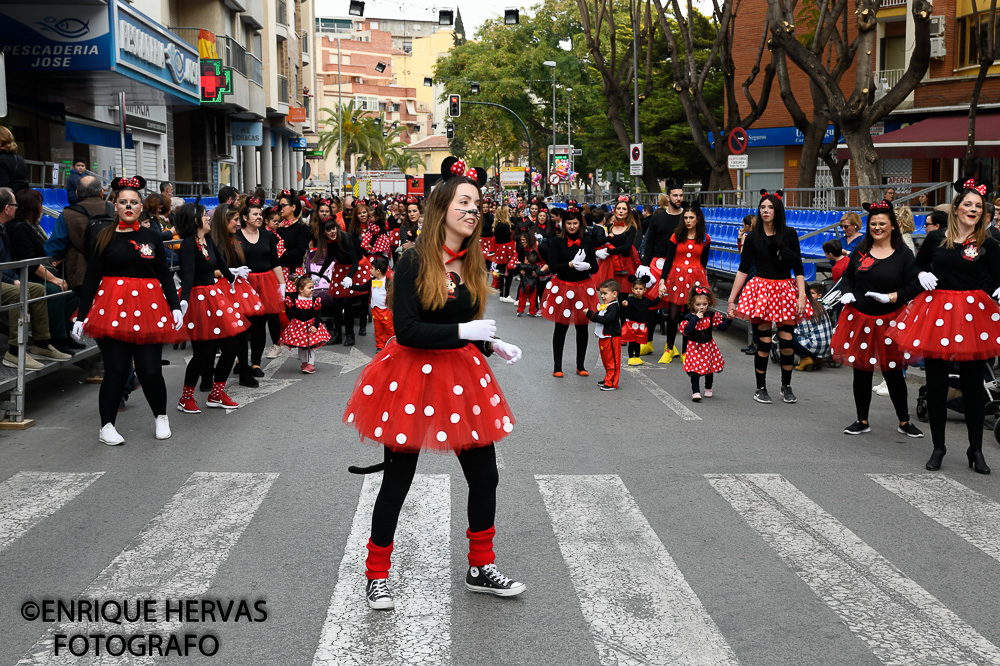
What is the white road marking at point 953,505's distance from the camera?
250 inches

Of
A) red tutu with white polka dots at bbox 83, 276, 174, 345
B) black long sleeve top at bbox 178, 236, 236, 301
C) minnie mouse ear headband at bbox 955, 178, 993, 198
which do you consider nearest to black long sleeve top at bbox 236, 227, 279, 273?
black long sleeve top at bbox 178, 236, 236, 301

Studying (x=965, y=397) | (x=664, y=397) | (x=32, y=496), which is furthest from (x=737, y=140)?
(x=32, y=496)

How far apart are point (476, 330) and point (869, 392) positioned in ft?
18.3

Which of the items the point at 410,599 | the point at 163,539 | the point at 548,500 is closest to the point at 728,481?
the point at 548,500

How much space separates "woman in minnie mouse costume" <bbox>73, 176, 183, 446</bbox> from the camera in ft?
27.9

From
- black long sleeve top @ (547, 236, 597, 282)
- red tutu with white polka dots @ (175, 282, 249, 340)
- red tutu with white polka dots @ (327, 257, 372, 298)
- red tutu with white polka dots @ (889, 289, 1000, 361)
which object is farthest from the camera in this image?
red tutu with white polka dots @ (327, 257, 372, 298)

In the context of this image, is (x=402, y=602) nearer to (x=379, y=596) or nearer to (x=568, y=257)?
(x=379, y=596)

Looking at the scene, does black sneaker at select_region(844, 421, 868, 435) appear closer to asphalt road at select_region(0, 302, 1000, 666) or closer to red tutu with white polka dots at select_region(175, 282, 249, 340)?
asphalt road at select_region(0, 302, 1000, 666)

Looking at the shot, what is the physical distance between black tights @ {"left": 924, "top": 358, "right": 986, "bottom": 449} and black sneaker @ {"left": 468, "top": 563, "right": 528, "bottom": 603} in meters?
4.28

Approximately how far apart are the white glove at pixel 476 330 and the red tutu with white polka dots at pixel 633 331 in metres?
7.69

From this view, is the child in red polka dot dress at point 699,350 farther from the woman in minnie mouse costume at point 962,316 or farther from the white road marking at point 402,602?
the white road marking at point 402,602

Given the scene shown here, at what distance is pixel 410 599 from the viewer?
5180mm

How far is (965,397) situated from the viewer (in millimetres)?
8164

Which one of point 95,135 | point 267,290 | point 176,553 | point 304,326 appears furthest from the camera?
point 95,135
